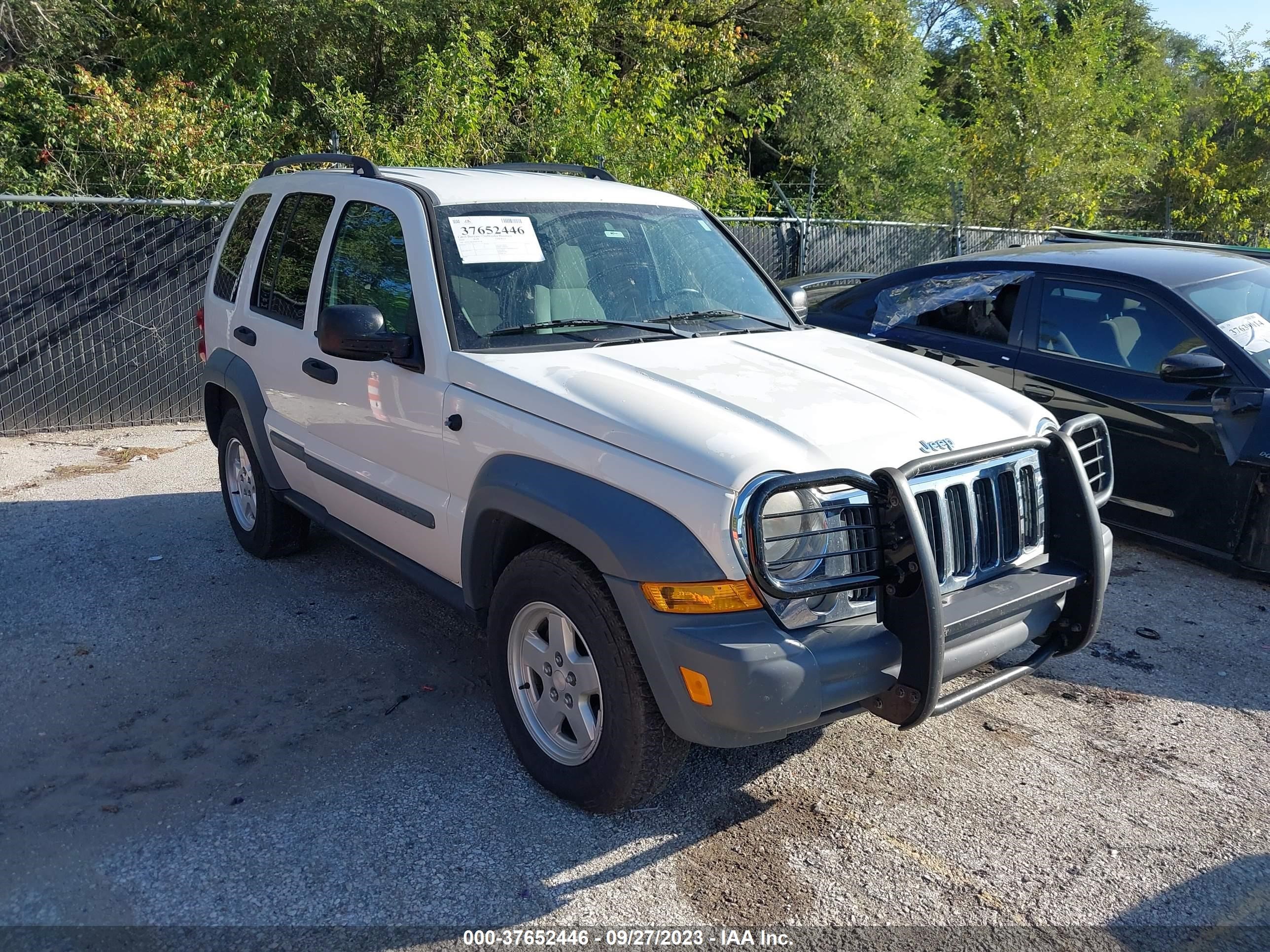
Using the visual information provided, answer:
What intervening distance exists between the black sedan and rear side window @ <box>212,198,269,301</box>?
3.75 meters

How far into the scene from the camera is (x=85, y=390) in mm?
9086

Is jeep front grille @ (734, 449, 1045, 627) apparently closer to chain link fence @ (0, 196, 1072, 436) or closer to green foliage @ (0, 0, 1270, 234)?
chain link fence @ (0, 196, 1072, 436)

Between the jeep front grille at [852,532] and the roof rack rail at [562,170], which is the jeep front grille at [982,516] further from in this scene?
the roof rack rail at [562,170]

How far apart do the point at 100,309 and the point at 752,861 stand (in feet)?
26.1

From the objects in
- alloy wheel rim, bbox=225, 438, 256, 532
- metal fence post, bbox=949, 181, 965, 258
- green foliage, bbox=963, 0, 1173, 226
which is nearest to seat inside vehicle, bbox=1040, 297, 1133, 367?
alloy wheel rim, bbox=225, 438, 256, 532

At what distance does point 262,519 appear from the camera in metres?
5.68

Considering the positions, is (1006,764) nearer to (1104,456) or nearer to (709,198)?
(1104,456)

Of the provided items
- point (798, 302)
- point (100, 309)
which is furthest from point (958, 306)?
point (100, 309)

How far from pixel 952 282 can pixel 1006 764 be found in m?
3.76

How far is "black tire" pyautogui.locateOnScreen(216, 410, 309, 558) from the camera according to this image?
18.5ft

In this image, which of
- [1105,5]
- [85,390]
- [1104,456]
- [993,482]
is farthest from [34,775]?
[1105,5]

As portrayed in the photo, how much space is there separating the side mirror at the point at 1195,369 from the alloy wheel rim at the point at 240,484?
4861 millimetres

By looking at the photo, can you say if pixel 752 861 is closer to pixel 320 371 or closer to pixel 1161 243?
pixel 320 371

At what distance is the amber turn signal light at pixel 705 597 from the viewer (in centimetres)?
294
